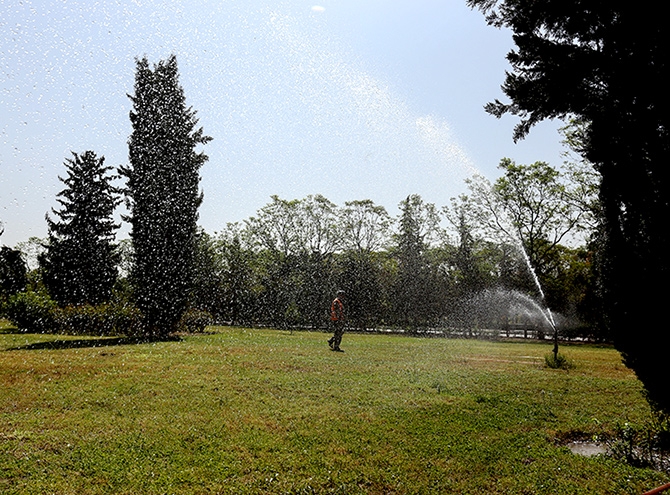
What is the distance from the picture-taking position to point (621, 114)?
510cm

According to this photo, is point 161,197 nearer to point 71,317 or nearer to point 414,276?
point 71,317

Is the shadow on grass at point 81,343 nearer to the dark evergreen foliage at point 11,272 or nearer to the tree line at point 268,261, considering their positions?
the tree line at point 268,261

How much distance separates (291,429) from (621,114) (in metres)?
5.44

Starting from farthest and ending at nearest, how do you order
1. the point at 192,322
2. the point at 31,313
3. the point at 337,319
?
the point at 192,322 < the point at 31,313 < the point at 337,319

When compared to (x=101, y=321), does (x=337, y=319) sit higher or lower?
higher

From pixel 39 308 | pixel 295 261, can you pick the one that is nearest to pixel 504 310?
pixel 295 261

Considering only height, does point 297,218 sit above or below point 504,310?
above

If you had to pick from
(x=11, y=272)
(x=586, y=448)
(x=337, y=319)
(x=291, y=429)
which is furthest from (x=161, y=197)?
(x=11, y=272)

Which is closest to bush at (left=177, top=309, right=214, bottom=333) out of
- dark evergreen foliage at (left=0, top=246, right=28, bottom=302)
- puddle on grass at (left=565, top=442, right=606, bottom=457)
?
dark evergreen foliage at (left=0, top=246, right=28, bottom=302)

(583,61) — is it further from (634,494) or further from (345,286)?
(345,286)

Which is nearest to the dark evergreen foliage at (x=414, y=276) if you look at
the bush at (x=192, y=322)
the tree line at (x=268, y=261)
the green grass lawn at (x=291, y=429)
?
the tree line at (x=268, y=261)

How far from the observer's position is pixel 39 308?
19.0 metres

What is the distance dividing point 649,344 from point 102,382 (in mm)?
8261

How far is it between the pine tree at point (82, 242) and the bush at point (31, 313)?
6131 mm
